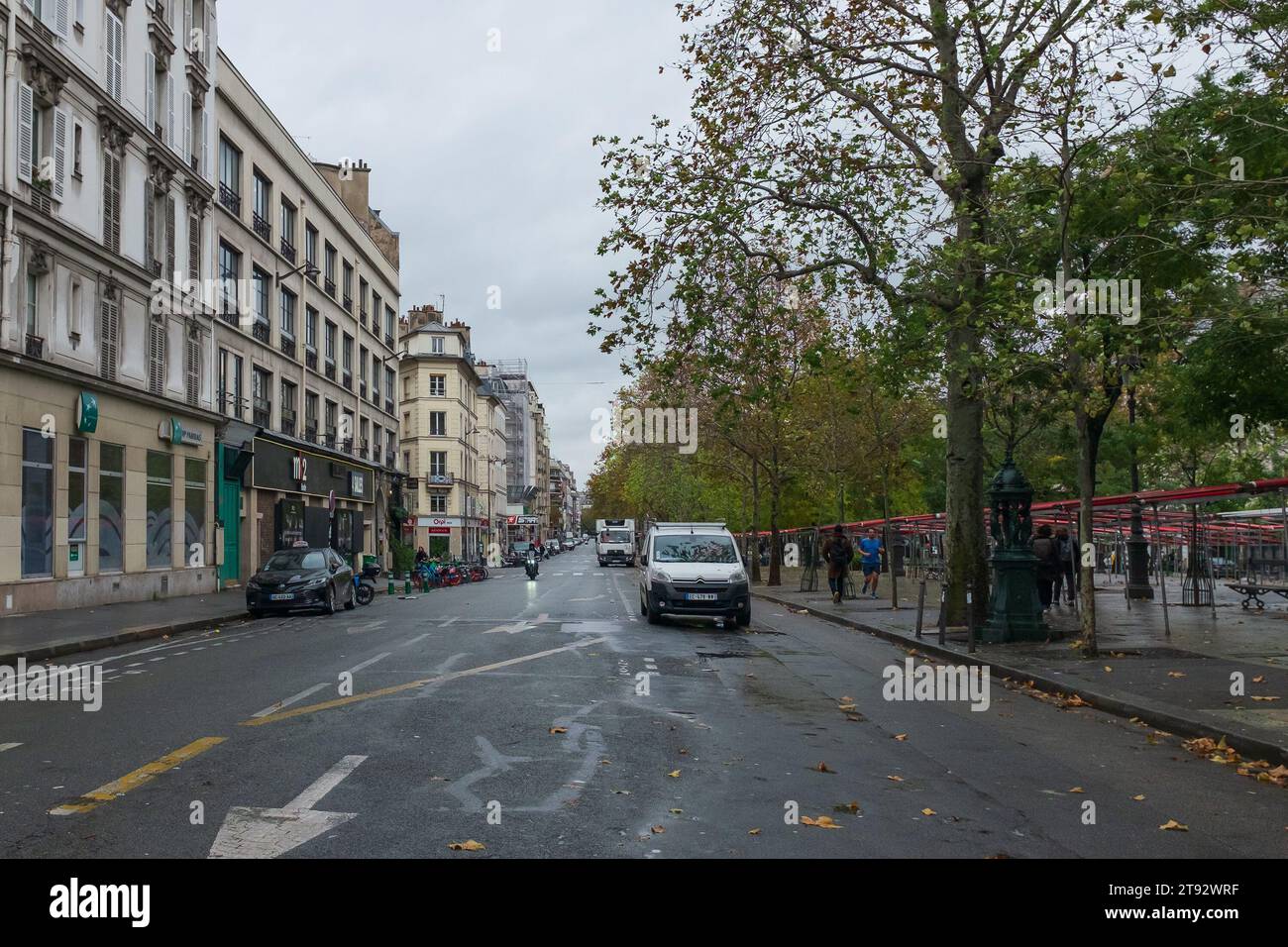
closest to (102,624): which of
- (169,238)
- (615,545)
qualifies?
(169,238)

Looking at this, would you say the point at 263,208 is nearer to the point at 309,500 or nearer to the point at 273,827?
the point at 309,500

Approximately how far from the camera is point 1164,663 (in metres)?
13.0

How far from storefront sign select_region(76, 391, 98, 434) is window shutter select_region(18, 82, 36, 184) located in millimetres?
4687

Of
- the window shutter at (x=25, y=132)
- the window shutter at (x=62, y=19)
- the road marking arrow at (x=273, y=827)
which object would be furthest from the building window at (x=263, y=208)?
the road marking arrow at (x=273, y=827)

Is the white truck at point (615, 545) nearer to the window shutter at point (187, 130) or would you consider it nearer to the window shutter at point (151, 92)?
the window shutter at point (187, 130)

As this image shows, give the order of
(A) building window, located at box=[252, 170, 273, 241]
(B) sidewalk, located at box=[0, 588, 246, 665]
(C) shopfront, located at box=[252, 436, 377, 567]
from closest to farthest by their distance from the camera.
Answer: (B) sidewalk, located at box=[0, 588, 246, 665]
(C) shopfront, located at box=[252, 436, 377, 567]
(A) building window, located at box=[252, 170, 273, 241]

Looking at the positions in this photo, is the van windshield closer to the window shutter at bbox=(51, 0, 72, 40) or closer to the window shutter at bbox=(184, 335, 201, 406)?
the window shutter at bbox=(184, 335, 201, 406)

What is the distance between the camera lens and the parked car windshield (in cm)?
2484

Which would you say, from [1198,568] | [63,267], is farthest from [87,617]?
[1198,568]

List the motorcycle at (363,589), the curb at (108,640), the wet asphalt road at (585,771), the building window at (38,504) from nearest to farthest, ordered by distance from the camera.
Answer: the wet asphalt road at (585,771), the curb at (108,640), the building window at (38,504), the motorcycle at (363,589)

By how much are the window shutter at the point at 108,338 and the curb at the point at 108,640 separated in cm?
694

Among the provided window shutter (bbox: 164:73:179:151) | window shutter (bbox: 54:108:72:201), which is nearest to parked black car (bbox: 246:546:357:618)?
window shutter (bbox: 54:108:72:201)

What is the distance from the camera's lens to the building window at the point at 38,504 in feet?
70.0

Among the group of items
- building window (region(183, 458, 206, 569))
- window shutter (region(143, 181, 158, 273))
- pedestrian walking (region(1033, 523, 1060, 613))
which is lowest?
pedestrian walking (region(1033, 523, 1060, 613))
